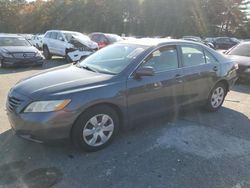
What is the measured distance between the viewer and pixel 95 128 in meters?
4.04

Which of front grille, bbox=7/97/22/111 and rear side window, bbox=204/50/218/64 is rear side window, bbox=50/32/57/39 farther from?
front grille, bbox=7/97/22/111

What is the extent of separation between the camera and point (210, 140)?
4660mm

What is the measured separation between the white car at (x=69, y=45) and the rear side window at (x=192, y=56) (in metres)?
8.65

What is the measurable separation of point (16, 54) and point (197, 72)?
879 cm

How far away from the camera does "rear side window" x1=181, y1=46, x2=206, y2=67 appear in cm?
521

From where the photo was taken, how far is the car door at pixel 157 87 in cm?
436

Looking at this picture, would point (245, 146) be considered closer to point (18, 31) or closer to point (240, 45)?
point (240, 45)

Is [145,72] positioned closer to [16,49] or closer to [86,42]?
[16,49]

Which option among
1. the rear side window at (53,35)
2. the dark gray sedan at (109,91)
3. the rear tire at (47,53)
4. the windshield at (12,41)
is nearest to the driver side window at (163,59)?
the dark gray sedan at (109,91)

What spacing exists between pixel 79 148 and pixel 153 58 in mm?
1858

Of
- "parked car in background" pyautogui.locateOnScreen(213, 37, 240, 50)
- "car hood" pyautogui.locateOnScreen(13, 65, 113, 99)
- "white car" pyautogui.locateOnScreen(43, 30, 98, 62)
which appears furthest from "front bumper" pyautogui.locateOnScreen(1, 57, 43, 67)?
"parked car in background" pyautogui.locateOnScreen(213, 37, 240, 50)

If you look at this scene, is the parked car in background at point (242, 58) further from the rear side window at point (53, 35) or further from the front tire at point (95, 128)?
the rear side window at point (53, 35)

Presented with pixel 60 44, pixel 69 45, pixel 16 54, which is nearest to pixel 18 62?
pixel 16 54

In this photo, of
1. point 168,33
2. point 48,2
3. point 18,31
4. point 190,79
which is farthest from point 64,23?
point 190,79
